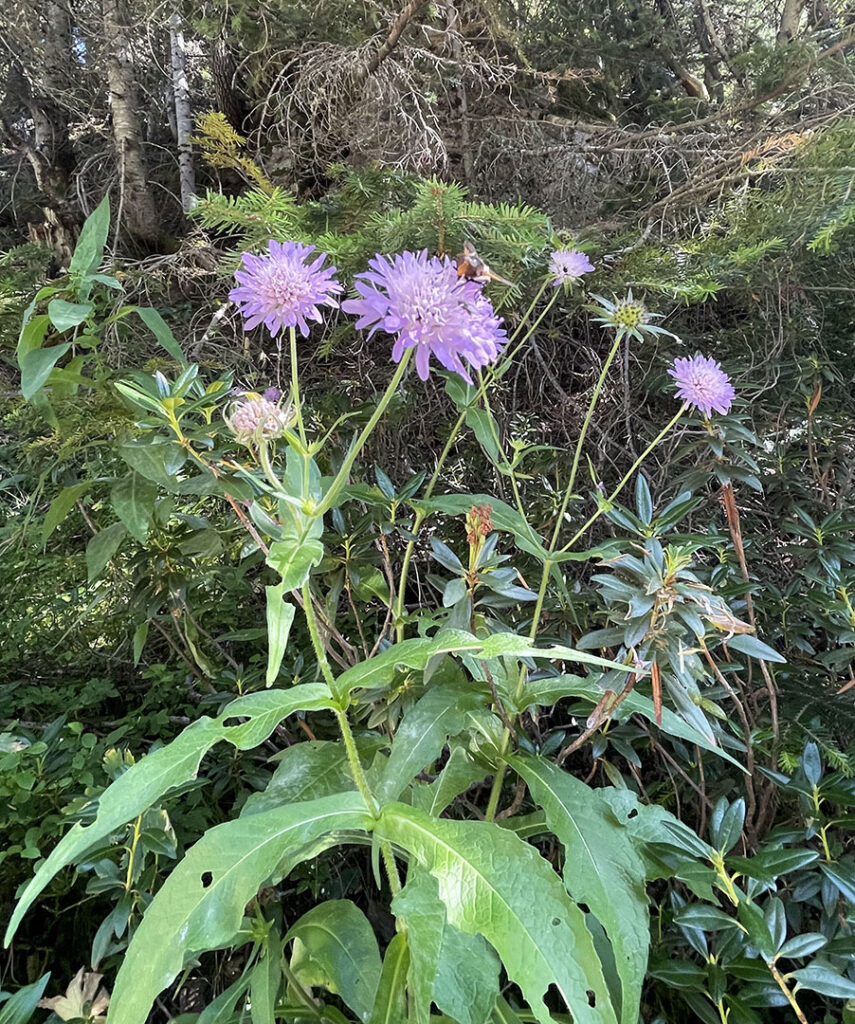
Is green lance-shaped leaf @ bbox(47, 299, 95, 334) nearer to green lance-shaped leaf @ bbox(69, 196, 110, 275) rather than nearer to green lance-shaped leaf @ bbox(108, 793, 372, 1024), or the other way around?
green lance-shaped leaf @ bbox(69, 196, 110, 275)

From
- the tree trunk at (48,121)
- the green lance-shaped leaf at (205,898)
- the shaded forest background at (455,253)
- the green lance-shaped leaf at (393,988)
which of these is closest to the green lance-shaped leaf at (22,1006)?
the shaded forest background at (455,253)

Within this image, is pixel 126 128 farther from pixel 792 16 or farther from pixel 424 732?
pixel 424 732

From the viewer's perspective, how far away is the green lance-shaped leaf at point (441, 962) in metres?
0.59

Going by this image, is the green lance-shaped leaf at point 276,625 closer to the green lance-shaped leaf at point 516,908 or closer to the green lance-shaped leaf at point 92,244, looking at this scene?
the green lance-shaped leaf at point 516,908

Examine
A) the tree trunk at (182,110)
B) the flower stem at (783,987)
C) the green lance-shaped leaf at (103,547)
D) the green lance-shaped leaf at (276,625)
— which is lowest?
the flower stem at (783,987)

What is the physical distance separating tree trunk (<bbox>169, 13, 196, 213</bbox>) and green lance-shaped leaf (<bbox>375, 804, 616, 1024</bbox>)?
193 cm

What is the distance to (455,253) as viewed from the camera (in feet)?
3.60

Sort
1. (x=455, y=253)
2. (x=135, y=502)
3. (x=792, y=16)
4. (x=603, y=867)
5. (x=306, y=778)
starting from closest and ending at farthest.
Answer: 1. (x=603, y=867)
2. (x=306, y=778)
3. (x=135, y=502)
4. (x=455, y=253)
5. (x=792, y=16)

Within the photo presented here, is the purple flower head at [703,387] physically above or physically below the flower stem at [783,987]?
above

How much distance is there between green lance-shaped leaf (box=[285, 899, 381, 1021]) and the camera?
80 centimetres

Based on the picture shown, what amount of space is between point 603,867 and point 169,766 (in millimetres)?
488

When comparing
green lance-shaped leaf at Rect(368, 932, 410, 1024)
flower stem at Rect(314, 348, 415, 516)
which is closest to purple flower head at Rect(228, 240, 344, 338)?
flower stem at Rect(314, 348, 415, 516)

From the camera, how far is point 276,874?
0.78 m

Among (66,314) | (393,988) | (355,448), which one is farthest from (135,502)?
(393,988)
